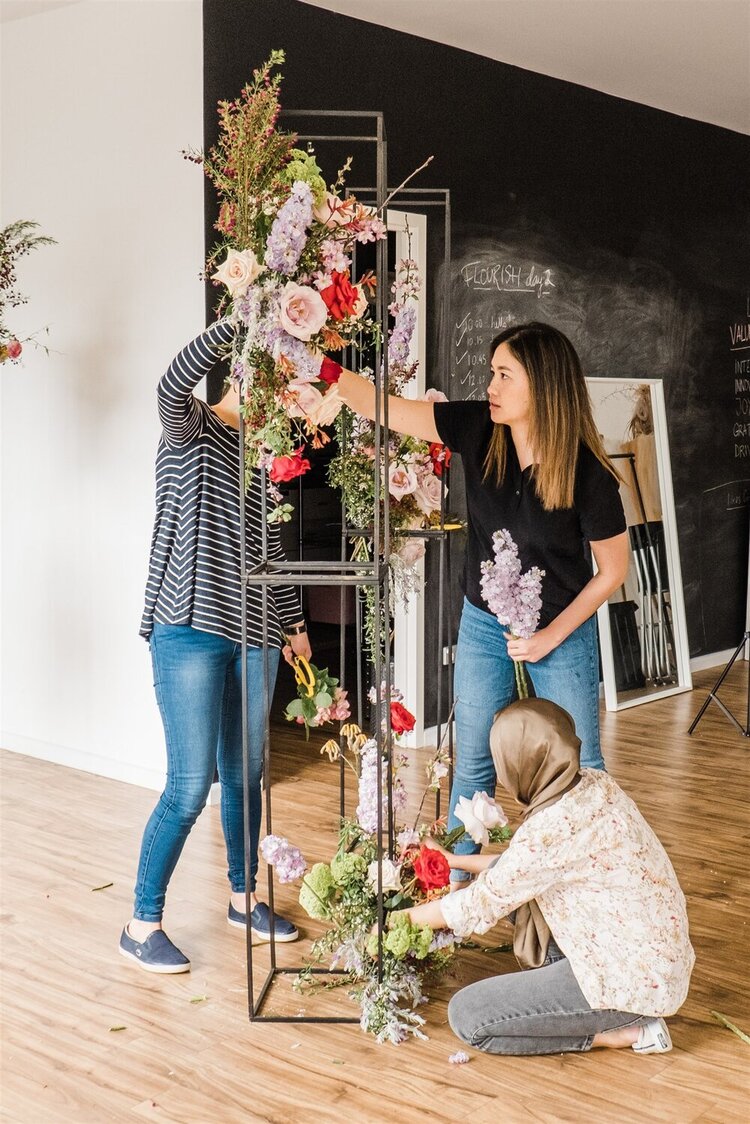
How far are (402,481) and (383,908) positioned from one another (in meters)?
1.10

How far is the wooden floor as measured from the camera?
242 centimetres

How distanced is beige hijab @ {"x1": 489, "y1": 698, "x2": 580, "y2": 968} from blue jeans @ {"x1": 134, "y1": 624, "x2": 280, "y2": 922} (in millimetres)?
712

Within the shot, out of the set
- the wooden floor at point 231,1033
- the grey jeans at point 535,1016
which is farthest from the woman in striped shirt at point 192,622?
the grey jeans at point 535,1016

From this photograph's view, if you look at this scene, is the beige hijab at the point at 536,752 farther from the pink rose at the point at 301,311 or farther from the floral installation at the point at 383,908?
the pink rose at the point at 301,311

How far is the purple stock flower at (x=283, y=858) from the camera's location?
283 cm

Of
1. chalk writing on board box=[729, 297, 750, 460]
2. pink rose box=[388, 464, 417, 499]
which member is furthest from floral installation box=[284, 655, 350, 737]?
chalk writing on board box=[729, 297, 750, 460]

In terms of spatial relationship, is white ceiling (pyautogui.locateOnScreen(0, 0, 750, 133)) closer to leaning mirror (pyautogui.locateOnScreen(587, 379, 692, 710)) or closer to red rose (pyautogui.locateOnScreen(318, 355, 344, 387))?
leaning mirror (pyautogui.locateOnScreen(587, 379, 692, 710))

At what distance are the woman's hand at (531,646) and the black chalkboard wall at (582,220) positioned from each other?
40.3 inches

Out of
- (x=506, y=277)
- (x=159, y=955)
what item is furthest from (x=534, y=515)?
(x=506, y=277)

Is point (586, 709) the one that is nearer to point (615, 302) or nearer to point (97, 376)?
point (97, 376)

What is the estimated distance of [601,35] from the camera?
5.27 meters

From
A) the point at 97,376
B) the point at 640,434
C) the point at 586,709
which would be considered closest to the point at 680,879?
the point at 586,709

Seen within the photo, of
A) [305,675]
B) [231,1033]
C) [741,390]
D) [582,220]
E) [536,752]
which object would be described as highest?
[582,220]

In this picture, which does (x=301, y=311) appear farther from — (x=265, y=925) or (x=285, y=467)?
(x=265, y=925)
